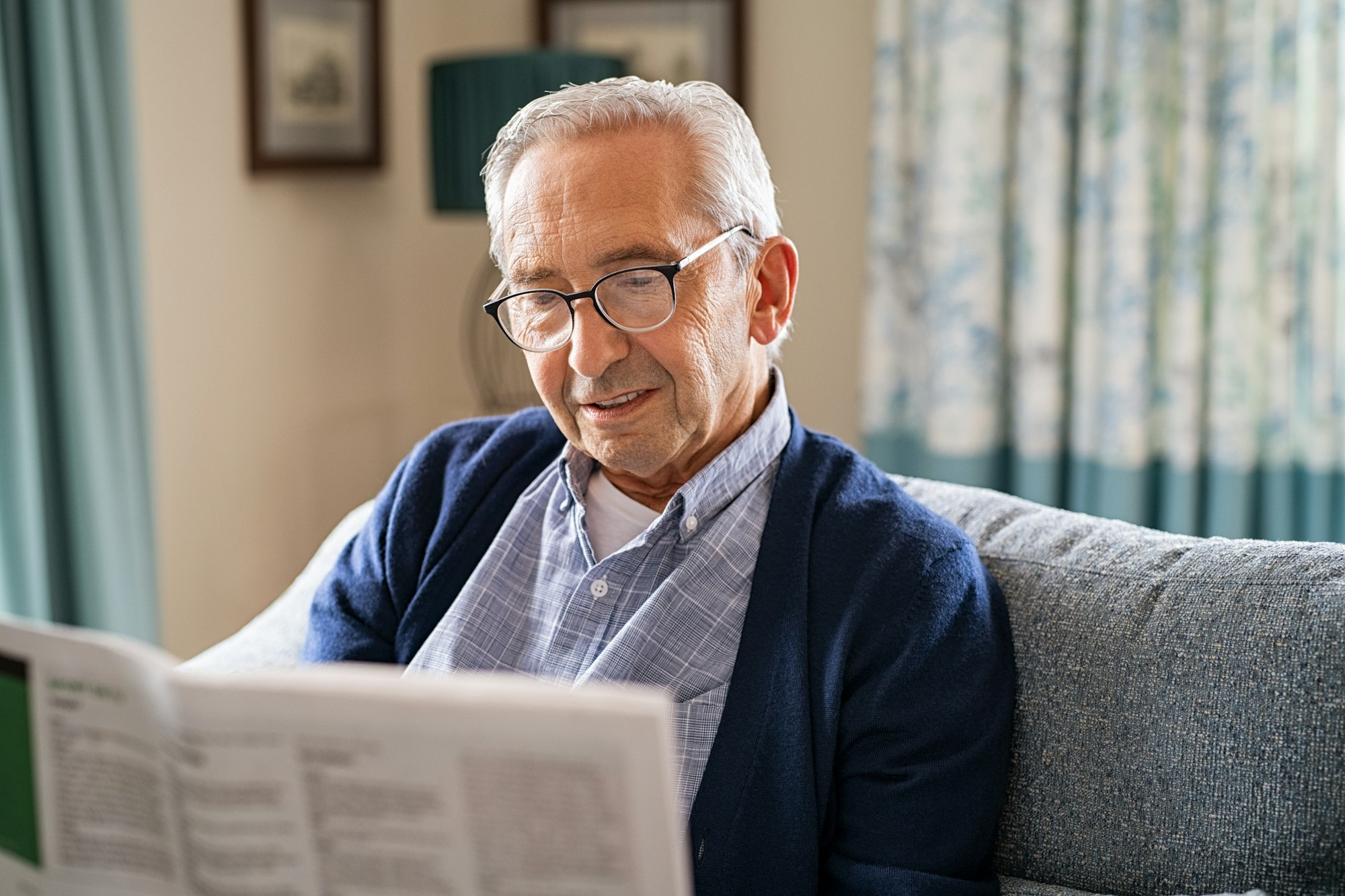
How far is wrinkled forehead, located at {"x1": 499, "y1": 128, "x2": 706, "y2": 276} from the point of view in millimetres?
1247

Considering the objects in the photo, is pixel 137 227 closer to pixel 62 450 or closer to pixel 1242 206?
pixel 62 450

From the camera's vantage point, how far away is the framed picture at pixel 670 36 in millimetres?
3223

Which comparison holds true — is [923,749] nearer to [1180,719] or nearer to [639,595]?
[1180,719]

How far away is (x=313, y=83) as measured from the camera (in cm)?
301

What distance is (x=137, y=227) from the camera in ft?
7.82

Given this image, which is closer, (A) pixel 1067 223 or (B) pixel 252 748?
(B) pixel 252 748

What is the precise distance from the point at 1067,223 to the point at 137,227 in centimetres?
198

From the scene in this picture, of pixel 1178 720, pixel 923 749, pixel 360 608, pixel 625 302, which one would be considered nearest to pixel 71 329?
pixel 360 608

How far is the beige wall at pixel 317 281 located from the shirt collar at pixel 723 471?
1.57 metres

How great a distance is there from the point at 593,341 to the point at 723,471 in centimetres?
19

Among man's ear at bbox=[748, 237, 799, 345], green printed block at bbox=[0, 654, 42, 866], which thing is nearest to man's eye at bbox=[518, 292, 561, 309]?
man's ear at bbox=[748, 237, 799, 345]

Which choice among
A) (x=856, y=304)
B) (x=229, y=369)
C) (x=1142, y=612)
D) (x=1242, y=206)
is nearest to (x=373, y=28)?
(x=229, y=369)

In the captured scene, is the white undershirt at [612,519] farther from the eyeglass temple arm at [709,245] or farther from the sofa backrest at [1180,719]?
the sofa backrest at [1180,719]

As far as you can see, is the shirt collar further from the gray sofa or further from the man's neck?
the gray sofa
